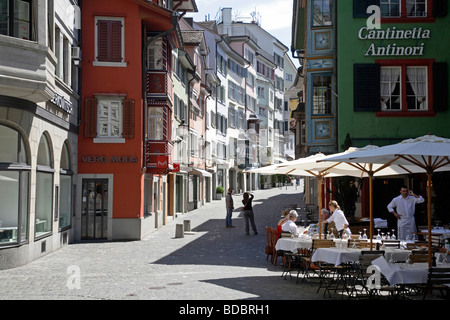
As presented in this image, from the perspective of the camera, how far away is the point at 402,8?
76.5ft

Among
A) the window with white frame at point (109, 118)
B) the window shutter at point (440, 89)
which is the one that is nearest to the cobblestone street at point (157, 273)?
the window with white frame at point (109, 118)

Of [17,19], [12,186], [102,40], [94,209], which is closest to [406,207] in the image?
[12,186]

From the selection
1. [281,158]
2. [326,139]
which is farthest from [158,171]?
[281,158]

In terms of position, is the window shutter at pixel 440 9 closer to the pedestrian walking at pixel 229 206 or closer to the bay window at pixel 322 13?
the bay window at pixel 322 13

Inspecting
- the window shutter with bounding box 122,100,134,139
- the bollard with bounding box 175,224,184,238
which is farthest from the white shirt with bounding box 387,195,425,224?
the window shutter with bounding box 122,100,134,139

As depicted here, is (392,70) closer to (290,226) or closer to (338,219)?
(338,219)

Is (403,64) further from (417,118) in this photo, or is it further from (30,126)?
(30,126)

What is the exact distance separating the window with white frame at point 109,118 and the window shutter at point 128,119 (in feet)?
0.73

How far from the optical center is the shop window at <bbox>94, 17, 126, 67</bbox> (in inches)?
941

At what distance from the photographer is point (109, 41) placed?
24.0 meters

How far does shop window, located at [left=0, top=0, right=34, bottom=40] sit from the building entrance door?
9.20 meters

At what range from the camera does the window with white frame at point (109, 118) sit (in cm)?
2395

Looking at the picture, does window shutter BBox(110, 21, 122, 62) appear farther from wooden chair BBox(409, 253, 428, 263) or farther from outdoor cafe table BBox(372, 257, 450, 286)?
outdoor cafe table BBox(372, 257, 450, 286)
